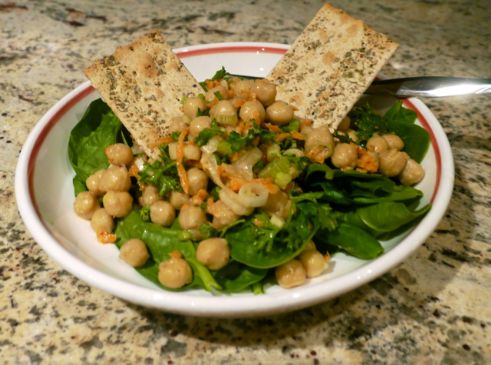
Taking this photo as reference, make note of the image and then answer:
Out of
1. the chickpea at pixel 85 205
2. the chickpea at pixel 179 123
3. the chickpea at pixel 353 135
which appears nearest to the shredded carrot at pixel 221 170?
the chickpea at pixel 179 123

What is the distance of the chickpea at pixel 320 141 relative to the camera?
2010mm

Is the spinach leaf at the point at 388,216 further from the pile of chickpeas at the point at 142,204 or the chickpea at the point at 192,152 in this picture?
the chickpea at the point at 192,152

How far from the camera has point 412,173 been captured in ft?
6.74

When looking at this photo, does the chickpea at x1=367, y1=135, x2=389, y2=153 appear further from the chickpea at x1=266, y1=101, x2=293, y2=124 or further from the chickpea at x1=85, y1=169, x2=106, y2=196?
the chickpea at x1=85, y1=169, x2=106, y2=196

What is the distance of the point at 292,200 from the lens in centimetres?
183

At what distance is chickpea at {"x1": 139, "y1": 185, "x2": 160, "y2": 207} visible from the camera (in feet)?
6.61

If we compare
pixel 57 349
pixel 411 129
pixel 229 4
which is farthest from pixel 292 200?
pixel 229 4

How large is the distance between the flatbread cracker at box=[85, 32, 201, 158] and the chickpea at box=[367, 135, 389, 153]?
0.83 m

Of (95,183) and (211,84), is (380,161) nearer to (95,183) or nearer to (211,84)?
(211,84)

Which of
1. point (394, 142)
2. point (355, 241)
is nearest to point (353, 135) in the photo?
point (394, 142)

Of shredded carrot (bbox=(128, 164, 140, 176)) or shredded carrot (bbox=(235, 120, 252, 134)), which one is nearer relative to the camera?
shredded carrot (bbox=(235, 120, 252, 134))

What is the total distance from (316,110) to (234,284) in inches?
35.9

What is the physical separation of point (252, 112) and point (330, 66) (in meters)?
0.54

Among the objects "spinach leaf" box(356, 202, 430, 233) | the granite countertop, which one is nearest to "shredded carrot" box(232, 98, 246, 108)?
"spinach leaf" box(356, 202, 430, 233)
